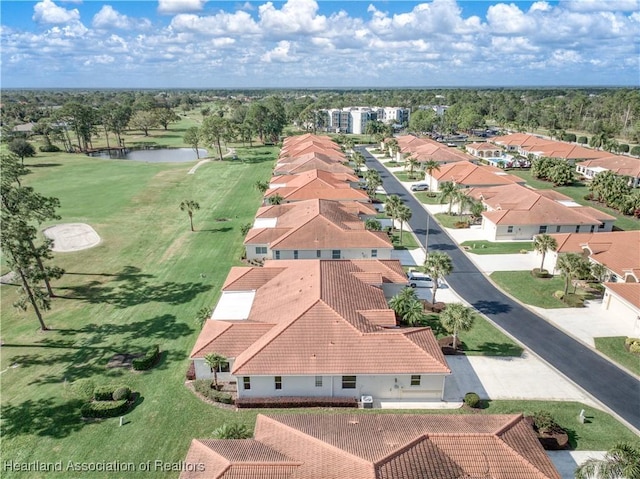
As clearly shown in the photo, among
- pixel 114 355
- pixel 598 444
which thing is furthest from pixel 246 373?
pixel 598 444

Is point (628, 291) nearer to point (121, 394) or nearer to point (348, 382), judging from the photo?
point (348, 382)

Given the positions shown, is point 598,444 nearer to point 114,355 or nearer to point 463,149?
point 114,355

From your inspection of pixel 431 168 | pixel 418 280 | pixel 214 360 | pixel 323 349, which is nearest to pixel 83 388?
pixel 214 360

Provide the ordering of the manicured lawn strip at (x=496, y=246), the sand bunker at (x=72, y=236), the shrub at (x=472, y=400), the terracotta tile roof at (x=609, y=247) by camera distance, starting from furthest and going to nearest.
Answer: the sand bunker at (x=72, y=236), the manicured lawn strip at (x=496, y=246), the terracotta tile roof at (x=609, y=247), the shrub at (x=472, y=400)

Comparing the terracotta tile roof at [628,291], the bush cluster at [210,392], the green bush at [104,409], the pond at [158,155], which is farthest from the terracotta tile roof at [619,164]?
the pond at [158,155]

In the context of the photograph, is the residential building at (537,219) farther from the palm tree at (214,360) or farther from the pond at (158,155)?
the pond at (158,155)

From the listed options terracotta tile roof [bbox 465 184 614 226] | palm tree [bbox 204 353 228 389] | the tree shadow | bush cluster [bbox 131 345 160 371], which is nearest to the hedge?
palm tree [bbox 204 353 228 389]

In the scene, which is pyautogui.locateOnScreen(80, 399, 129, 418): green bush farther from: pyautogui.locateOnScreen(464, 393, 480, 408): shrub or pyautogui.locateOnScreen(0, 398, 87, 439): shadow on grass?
pyautogui.locateOnScreen(464, 393, 480, 408): shrub
